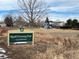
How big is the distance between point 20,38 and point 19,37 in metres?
→ 0.10

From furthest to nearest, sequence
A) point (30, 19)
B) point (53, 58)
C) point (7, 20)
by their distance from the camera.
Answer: point (7, 20) → point (30, 19) → point (53, 58)

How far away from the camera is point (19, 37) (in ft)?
56.8

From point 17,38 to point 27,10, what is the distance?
4395 centimetres

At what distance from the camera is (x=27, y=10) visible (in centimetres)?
6088

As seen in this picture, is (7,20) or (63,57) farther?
(7,20)

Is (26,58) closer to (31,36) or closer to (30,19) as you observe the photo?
(31,36)

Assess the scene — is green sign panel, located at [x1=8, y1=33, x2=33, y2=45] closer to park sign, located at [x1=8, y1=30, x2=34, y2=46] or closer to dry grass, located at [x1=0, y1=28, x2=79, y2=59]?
park sign, located at [x1=8, y1=30, x2=34, y2=46]

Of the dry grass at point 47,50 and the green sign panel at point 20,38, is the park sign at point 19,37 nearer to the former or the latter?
the green sign panel at point 20,38

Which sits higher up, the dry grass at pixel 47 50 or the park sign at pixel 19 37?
the park sign at pixel 19 37

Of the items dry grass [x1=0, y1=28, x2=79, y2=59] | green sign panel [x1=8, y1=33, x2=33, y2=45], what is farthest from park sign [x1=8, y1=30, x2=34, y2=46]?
dry grass [x1=0, y1=28, x2=79, y2=59]

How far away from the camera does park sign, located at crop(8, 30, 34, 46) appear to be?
17156mm

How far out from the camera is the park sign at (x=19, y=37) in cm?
1716

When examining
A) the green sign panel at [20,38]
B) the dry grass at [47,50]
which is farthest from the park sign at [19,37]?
the dry grass at [47,50]

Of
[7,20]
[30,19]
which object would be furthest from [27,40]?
[7,20]
